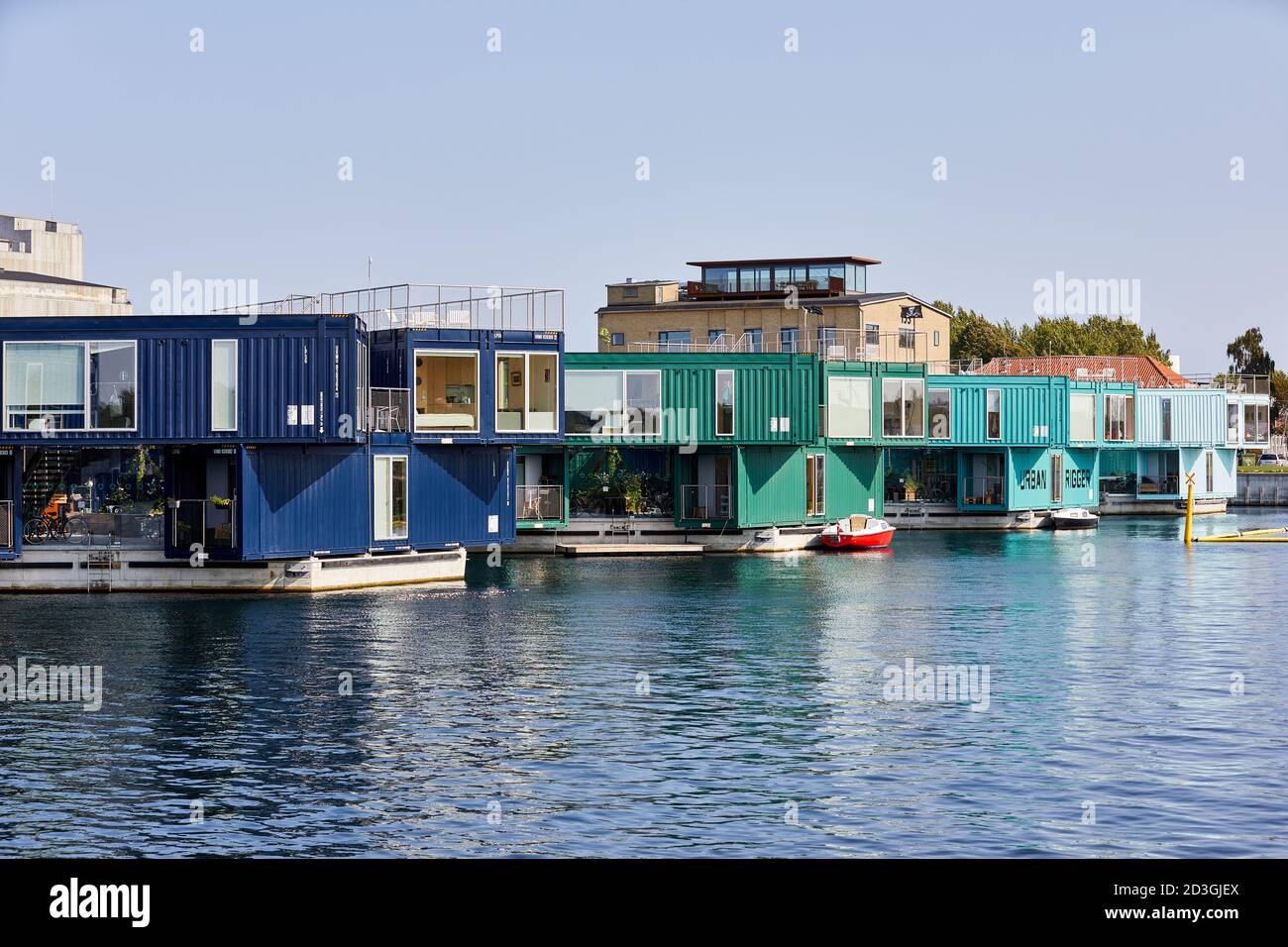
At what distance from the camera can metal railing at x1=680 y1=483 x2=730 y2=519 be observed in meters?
74.4

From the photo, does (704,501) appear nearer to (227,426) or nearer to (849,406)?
(849,406)

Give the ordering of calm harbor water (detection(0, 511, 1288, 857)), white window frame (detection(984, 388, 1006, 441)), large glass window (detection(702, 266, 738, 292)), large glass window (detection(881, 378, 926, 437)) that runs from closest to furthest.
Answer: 1. calm harbor water (detection(0, 511, 1288, 857))
2. large glass window (detection(881, 378, 926, 437))
3. white window frame (detection(984, 388, 1006, 441))
4. large glass window (detection(702, 266, 738, 292))

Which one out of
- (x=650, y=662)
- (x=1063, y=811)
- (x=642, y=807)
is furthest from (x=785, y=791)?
(x=650, y=662)

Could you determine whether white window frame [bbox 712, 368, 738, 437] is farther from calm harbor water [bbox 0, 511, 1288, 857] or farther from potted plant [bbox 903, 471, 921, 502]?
potted plant [bbox 903, 471, 921, 502]

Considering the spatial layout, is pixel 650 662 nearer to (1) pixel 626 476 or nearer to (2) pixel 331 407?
A: (2) pixel 331 407

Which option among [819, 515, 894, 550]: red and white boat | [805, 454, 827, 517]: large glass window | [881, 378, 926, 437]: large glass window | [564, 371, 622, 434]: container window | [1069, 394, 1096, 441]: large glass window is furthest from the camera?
[1069, 394, 1096, 441]: large glass window

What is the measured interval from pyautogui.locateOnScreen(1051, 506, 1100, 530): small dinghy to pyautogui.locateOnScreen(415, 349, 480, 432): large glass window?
166 ft

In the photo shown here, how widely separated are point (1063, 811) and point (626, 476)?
55255 mm

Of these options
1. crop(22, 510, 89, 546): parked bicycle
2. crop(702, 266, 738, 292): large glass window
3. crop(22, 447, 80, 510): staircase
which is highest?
crop(702, 266, 738, 292): large glass window

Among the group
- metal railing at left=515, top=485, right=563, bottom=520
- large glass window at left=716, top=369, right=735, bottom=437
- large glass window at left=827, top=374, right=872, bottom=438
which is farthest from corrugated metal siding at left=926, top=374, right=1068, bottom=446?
metal railing at left=515, top=485, right=563, bottom=520

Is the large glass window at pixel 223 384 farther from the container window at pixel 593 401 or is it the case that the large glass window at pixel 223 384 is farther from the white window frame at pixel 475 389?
the container window at pixel 593 401

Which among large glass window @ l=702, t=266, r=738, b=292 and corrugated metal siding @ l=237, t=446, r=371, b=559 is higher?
large glass window @ l=702, t=266, r=738, b=292

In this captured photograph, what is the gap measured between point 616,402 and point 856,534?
45.5 ft

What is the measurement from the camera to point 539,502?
7081 cm
